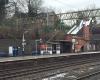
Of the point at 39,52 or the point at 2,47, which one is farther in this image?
the point at 39,52

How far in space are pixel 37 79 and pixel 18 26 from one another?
43116 mm

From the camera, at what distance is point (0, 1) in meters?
67.8

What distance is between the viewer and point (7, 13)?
240 feet

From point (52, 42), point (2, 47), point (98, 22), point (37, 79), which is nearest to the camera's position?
point (37, 79)

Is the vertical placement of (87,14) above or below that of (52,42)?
above

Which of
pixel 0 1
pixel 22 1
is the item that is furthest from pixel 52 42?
pixel 22 1

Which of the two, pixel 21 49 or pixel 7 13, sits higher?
pixel 7 13

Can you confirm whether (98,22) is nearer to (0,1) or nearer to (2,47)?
(0,1)

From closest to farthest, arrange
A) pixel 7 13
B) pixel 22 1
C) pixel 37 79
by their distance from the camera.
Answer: pixel 37 79 → pixel 7 13 → pixel 22 1

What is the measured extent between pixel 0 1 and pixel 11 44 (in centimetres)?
1918

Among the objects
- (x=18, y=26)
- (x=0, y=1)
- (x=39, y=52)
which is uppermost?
(x=0, y=1)

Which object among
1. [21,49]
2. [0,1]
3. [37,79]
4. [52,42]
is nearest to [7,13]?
[0,1]

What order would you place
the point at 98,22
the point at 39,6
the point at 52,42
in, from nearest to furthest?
the point at 52,42, the point at 39,6, the point at 98,22

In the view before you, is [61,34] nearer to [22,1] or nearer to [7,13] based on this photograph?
[7,13]
